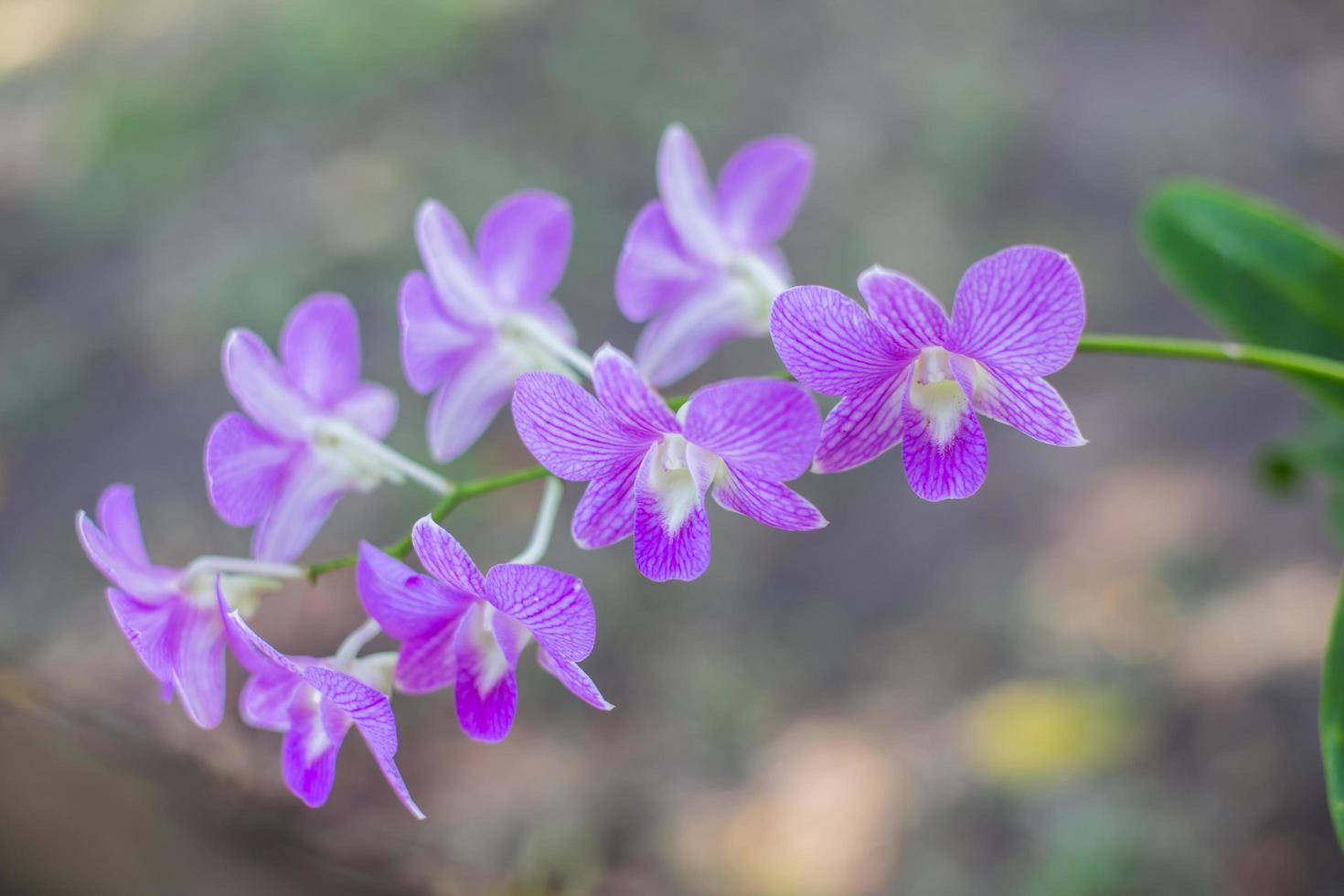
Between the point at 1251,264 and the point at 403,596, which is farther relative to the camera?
the point at 1251,264

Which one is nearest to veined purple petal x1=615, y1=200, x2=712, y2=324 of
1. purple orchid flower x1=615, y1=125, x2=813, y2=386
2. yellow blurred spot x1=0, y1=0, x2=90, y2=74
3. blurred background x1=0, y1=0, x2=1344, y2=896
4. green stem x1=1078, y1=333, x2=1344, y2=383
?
purple orchid flower x1=615, y1=125, x2=813, y2=386

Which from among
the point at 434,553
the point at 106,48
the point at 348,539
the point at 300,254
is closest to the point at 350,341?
the point at 434,553

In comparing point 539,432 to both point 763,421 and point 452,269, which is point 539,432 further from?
point 452,269

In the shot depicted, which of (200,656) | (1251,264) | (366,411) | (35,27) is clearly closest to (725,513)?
(1251,264)

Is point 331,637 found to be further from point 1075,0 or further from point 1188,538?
point 1075,0

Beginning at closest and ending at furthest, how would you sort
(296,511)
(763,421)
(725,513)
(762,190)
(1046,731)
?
(763,421), (296,511), (762,190), (1046,731), (725,513)
